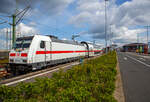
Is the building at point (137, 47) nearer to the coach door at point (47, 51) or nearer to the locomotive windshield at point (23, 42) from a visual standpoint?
the coach door at point (47, 51)

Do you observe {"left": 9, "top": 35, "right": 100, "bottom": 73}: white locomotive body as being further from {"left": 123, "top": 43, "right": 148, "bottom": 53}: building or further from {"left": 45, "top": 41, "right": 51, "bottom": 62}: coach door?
{"left": 123, "top": 43, "right": 148, "bottom": 53}: building

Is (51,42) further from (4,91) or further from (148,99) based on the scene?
(148,99)

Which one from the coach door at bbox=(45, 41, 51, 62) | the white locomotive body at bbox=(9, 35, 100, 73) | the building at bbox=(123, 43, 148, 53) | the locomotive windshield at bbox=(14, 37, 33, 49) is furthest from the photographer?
the building at bbox=(123, 43, 148, 53)

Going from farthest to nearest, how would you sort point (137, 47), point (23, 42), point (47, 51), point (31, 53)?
point (137, 47) < point (47, 51) < point (23, 42) < point (31, 53)

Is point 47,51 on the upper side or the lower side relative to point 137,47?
lower

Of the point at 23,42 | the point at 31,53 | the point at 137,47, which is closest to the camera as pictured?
the point at 31,53

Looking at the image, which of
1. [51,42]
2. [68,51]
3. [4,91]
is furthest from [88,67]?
[68,51]

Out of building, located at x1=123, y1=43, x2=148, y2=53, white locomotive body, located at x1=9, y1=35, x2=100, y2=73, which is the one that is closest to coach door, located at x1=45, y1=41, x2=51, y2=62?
white locomotive body, located at x1=9, y1=35, x2=100, y2=73

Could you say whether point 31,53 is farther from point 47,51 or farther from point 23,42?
point 47,51

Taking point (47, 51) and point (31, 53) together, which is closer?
point (31, 53)

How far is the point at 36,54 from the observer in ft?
29.3

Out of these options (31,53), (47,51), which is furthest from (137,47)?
(31,53)

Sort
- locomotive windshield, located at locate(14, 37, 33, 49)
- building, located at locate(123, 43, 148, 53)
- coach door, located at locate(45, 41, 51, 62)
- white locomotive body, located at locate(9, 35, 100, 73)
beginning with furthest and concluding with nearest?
building, located at locate(123, 43, 148, 53), coach door, located at locate(45, 41, 51, 62), locomotive windshield, located at locate(14, 37, 33, 49), white locomotive body, located at locate(9, 35, 100, 73)

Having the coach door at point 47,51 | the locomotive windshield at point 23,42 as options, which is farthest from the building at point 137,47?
the locomotive windshield at point 23,42
